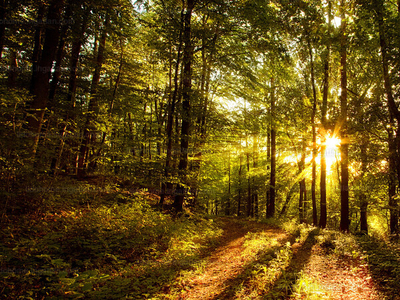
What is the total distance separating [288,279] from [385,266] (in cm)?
281

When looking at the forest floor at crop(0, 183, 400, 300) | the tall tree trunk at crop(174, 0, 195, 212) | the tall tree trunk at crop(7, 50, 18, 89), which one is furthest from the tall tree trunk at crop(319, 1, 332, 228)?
the tall tree trunk at crop(7, 50, 18, 89)

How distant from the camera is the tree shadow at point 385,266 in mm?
4594

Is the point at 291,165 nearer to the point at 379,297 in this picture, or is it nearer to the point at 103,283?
the point at 379,297

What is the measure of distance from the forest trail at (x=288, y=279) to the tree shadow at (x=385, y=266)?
162 mm

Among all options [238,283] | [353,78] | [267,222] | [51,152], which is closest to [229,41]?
[353,78]

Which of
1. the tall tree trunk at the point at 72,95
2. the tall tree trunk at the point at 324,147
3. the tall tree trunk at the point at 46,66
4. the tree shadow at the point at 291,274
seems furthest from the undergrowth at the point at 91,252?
the tall tree trunk at the point at 324,147

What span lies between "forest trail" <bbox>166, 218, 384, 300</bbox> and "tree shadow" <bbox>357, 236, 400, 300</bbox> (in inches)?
6.4

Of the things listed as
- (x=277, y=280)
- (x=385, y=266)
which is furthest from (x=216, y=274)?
(x=385, y=266)

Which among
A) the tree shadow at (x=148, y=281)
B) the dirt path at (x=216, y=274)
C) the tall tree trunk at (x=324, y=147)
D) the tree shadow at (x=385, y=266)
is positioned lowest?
the dirt path at (x=216, y=274)

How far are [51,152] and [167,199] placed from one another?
369 inches

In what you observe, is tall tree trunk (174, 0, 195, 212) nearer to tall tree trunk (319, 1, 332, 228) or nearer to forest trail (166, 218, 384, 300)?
forest trail (166, 218, 384, 300)

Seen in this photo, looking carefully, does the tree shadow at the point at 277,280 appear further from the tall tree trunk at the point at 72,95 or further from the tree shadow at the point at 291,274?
the tall tree trunk at the point at 72,95

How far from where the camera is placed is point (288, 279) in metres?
5.04

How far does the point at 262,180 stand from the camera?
21.5m
